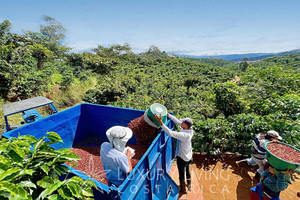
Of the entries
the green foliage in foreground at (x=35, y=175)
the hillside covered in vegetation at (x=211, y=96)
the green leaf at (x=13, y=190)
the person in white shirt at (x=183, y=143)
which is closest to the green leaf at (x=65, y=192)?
the green foliage in foreground at (x=35, y=175)

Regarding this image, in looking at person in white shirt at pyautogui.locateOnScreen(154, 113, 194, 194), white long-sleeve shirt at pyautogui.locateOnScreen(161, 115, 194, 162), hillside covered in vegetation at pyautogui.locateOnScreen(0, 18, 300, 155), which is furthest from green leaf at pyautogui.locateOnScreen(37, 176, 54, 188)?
hillside covered in vegetation at pyautogui.locateOnScreen(0, 18, 300, 155)

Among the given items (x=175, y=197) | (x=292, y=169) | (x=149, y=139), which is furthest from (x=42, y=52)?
(x=292, y=169)

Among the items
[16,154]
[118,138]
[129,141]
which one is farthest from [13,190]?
[129,141]

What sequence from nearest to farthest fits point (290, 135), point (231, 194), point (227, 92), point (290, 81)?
1. point (231, 194)
2. point (290, 135)
3. point (227, 92)
4. point (290, 81)

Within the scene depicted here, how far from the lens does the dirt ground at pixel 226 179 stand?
2.73 metres

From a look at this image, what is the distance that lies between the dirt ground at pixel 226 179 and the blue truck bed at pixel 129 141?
776mm

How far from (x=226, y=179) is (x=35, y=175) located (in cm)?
346

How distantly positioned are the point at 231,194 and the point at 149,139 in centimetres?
194

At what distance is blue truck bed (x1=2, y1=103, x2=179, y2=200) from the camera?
58.4 inches

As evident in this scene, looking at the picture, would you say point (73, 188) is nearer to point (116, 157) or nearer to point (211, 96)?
point (116, 157)

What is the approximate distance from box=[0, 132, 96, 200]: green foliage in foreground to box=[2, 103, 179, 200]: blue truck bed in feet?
1.25

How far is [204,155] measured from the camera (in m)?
3.83

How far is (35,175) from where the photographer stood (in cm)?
97

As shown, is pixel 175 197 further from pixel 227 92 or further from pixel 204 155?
pixel 227 92
